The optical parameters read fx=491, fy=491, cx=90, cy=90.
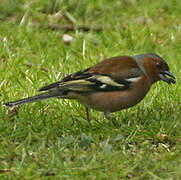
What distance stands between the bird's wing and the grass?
39 cm

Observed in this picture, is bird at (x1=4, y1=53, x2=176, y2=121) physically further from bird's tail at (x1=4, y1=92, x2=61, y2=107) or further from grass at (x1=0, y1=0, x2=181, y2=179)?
grass at (x1=0, y1=0, x2=181, y2=179)

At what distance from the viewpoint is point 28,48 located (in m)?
7.40

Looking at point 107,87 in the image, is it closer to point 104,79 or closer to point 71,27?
point 104,79

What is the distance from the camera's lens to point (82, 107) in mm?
5664

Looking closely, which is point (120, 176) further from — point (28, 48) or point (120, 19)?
point (120, 19)

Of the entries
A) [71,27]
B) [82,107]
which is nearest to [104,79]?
[82,107]

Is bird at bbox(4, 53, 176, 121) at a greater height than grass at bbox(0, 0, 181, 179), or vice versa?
bird at bbox(4, 53, 176, 121)

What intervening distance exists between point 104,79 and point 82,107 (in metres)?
0.68

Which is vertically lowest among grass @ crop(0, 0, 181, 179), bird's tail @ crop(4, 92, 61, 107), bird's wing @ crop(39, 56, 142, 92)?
grass @ crop(0, 0, 181, 179)

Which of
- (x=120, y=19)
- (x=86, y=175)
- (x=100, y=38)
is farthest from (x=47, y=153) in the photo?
(x=120, y=19)

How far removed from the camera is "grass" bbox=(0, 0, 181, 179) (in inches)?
165

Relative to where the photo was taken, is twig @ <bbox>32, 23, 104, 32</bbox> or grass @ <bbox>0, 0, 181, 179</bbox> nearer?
grass @ <bbox>0, 0, 181, 179</bbox>

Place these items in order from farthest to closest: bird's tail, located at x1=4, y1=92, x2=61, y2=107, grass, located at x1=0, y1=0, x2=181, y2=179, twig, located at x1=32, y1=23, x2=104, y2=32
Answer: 1. twig, located at x1=32, y1=23, x2=104, y2=32
2. bird's tail, located at x1=4, y1=92, x2=61, y2=107
3. grass, located at x1=0, y1=0, x2=181, y2=179

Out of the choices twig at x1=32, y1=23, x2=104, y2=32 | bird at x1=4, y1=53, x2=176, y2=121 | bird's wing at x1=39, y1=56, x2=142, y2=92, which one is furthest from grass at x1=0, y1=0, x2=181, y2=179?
bird's wing at x1=39, y1=56, x2=142, y2=92
